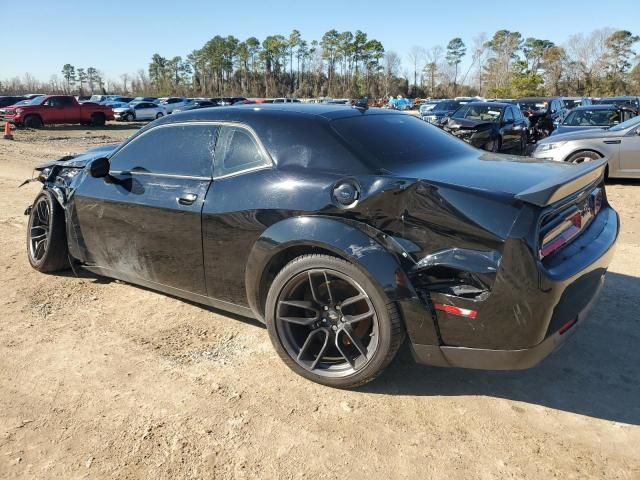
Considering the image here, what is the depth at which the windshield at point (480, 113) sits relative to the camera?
14086 mm

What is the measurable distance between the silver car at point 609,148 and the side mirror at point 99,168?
7.85 meters

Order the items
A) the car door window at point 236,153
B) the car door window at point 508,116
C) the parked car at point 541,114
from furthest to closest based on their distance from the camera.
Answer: the parked car at point 541,114
the car door window at point 508,116
the car door window at point 236,153

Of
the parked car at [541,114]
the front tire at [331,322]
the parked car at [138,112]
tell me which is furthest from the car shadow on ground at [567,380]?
the parked car at [138,112]

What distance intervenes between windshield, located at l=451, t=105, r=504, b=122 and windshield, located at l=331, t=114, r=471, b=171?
10.9 m

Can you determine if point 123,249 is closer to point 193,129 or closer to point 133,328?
point 133,328

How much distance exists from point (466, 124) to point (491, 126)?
0.79 meters

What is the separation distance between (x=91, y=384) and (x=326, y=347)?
4.61 feet

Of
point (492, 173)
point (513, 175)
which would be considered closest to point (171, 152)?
point (492, 173)

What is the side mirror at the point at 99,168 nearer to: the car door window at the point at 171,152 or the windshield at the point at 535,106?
the car door window at the point at 171,152

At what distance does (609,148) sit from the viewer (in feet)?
31.7

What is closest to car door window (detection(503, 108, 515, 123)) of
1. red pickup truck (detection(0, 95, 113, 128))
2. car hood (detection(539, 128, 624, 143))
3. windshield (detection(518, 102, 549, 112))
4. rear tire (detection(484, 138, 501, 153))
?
rear tire (detection(484, 138, 501, 153))

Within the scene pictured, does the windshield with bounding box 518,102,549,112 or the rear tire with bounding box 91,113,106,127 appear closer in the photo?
the windshield with bounding box 518,102,549,112

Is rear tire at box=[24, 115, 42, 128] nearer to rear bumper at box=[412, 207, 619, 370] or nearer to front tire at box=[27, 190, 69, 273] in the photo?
front tire at box=[27, 190, 69, 273]

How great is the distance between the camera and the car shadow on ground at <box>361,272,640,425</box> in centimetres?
286
